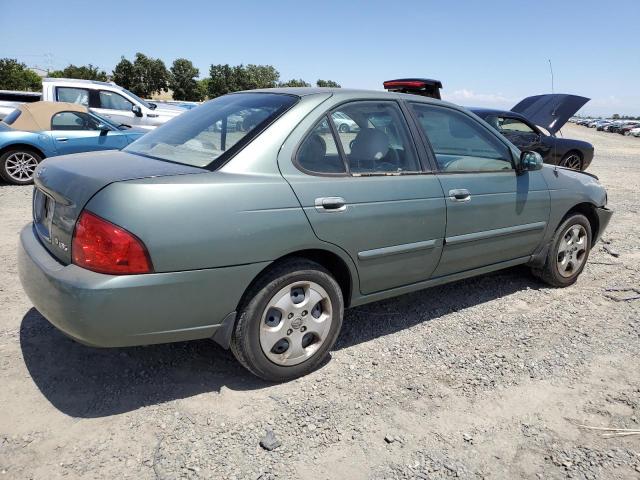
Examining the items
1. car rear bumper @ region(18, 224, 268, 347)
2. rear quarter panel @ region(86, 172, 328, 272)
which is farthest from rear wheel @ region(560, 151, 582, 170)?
car rear bumper @ region(18, 224, 268, 347)

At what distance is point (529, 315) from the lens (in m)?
4.07

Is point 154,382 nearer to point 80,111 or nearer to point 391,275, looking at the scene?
point 391,275

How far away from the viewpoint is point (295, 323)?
9.43ft

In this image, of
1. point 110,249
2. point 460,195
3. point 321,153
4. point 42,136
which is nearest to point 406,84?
point 460,195

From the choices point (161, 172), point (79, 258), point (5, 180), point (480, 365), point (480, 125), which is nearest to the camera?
point (79, 258)

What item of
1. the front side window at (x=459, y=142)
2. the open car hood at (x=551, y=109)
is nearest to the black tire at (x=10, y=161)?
the front side window at (x=459, y=142)

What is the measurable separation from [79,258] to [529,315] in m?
3.32

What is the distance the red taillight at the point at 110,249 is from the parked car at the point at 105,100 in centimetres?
957

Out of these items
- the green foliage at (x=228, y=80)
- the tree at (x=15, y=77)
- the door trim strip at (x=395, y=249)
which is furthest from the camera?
the green foliage at (x=228, y=80)

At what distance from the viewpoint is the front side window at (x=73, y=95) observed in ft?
37.0

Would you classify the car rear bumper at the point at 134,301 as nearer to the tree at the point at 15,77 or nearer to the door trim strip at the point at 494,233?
the door trim strip at the point at 494,233

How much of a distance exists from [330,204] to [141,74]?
223 ft

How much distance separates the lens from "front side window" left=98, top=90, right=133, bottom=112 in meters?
12.0

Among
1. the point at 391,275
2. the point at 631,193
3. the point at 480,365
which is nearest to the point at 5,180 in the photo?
the point at 391,275
